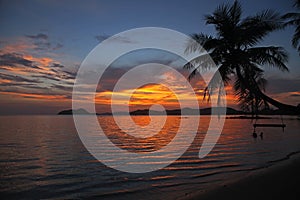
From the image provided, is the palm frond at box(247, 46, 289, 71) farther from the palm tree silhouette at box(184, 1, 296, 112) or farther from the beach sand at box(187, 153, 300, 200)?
the beach sand at box(187, 153, 300, 200)

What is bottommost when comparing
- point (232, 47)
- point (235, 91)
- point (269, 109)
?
point (269, 109)

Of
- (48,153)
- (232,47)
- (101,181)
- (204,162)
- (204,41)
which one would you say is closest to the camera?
(101,181)

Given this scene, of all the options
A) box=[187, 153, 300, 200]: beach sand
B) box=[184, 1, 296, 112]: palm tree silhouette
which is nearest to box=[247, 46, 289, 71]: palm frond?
box=[184, 1, 296, 112]: palm tree silhouette

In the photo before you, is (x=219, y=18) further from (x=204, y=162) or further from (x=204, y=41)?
(x=204, y=162)

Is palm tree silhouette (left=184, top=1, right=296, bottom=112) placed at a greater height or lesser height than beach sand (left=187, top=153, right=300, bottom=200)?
greater

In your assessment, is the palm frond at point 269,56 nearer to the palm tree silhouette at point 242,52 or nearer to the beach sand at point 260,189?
the palm tree silhouette at point 242,52

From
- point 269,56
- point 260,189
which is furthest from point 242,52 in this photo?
point 260,189

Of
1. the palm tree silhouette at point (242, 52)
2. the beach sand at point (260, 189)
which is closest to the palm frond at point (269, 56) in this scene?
the palm tree silhouette at point (242, 52)

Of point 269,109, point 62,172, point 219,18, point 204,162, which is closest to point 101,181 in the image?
point 62,172

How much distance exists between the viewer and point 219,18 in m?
10.2

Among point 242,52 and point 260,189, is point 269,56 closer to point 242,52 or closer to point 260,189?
point 242,52

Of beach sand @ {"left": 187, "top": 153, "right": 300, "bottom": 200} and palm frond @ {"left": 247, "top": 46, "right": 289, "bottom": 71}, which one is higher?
palm frond @ {"left": 247, "top": 46, "right": 289, "bottom": 71}

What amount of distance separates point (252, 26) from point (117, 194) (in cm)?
853

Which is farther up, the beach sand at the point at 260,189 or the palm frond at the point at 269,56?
the palm frond at the point at 269,56
